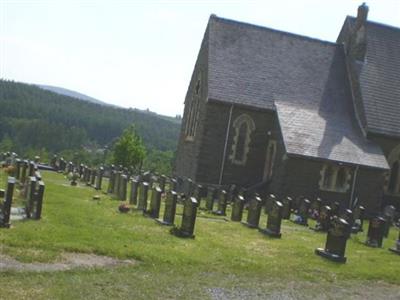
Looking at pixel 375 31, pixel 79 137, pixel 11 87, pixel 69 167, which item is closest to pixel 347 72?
pixel 375 31

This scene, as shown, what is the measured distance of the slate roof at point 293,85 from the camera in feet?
87.8

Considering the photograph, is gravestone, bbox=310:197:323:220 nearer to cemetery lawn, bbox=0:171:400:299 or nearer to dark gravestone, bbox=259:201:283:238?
cemetery lawn, bbox=0:171:400:299

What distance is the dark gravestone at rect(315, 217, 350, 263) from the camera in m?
13.0

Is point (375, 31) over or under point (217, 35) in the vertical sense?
over

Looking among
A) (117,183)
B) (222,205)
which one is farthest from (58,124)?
(222,205)

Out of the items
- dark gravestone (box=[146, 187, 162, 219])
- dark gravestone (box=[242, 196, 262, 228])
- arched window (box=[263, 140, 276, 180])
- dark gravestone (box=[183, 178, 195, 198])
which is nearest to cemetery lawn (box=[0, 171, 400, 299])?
dark gravestone (box=[146, 187, 162, 219])

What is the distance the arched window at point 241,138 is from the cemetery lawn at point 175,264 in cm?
1325

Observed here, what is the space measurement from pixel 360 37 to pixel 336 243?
21574 millimetres

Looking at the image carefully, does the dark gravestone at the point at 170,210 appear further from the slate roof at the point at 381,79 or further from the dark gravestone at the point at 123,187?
the slate roof at the point at 381,79

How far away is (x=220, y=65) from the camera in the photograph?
29094 millimetres

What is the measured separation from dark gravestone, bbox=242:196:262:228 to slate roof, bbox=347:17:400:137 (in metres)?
13.9

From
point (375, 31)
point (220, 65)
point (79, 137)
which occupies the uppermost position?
point (375, 31)

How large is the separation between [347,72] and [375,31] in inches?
121

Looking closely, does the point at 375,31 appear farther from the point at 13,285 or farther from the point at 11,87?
the point at 11,87
